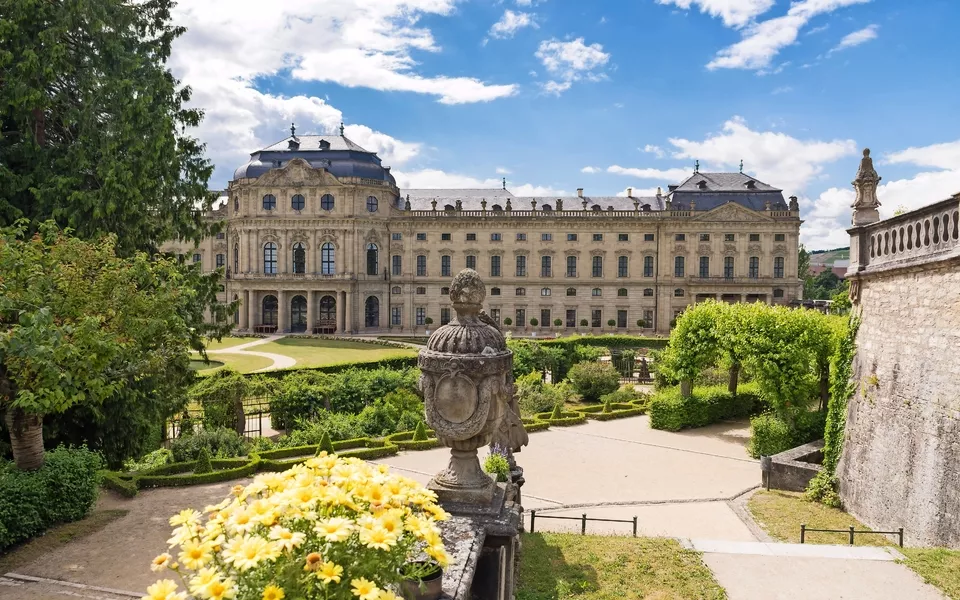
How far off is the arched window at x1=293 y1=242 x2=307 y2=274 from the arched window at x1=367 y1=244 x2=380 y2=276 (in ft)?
19.0

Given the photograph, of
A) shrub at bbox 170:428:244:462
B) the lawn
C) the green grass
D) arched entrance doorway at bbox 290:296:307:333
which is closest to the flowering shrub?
the green grass

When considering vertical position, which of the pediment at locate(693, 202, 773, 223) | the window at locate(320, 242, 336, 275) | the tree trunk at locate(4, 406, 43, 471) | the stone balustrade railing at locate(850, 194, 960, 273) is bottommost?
the tree trunk at locate(4, 406, 43, 471)

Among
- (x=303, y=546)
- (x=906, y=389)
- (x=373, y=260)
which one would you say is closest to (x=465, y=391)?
(x=303, y=546)

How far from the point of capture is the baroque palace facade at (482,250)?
5381 centimetres

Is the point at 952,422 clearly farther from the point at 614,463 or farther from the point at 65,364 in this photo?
the point at 65,364

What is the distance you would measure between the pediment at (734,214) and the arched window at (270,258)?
3912 cm

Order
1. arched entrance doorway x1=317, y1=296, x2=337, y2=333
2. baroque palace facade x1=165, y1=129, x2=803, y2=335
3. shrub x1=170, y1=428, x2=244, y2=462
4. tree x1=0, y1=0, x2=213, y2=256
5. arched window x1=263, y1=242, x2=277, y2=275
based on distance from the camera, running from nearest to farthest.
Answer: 1. tree x1=0, y1=0, x2=213, y2=256
2. shrub x1=170, y1=428, x2=244, y2=462
3. baroque palace facade x1=165, y1=129, x2=803, y2=335
4. arched window x1=263, y1=242, x2=277, y2=275
5. arched entrance doorway x1=317, y1=296, x2=337, y2=333

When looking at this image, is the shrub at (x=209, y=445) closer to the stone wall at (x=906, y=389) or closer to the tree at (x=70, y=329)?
the tree at (x=70, y=329)

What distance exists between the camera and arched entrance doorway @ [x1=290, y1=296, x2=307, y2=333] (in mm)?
55625

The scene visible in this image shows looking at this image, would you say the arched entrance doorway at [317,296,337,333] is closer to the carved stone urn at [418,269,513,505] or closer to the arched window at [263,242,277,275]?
the arched window at [263,242,277,275]

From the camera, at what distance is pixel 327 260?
55.2 m

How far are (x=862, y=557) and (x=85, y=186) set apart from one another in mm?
17296

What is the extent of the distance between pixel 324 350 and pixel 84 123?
88.3ft

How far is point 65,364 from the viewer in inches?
366
